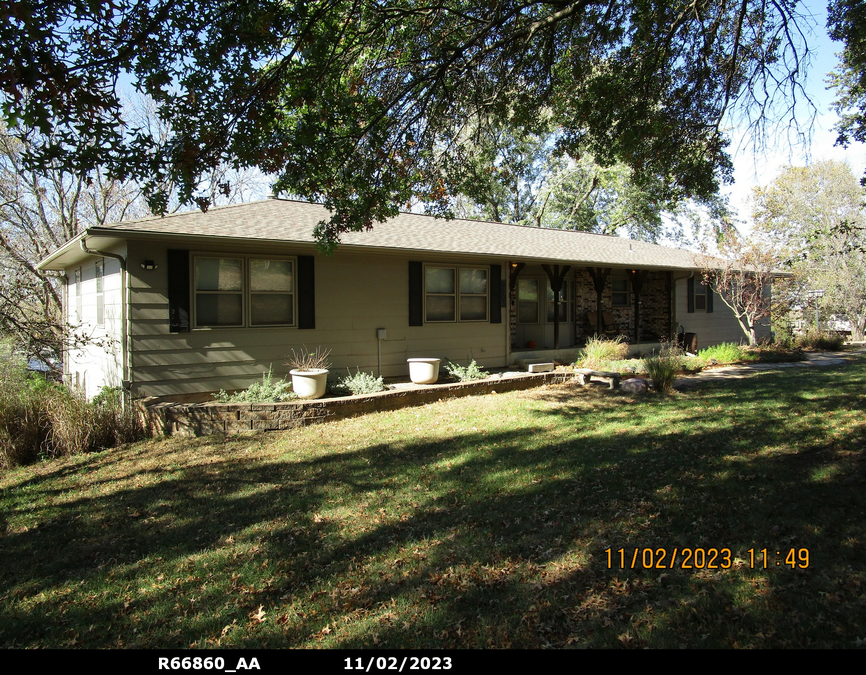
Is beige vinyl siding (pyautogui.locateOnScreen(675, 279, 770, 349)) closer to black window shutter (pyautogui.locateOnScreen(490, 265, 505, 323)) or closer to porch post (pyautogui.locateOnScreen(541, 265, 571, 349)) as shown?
porch post (pyautogui.locateOnScreen(541, 265, 571, 349))

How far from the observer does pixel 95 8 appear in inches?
129

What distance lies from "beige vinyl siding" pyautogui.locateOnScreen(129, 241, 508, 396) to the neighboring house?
20 mm

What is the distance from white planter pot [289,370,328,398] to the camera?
844cm

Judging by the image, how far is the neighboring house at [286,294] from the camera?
26.3 feet

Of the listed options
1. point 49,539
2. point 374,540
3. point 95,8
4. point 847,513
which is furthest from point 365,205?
point 847,513

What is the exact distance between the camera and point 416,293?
35.0 feet

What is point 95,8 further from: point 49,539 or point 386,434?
point 386,434

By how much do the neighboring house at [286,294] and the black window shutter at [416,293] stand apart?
0.07 ft

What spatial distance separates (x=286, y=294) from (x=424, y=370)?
282 cm

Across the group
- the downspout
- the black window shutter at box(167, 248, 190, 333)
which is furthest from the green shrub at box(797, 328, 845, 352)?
the downspout

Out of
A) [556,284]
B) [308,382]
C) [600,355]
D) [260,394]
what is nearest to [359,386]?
[308,382]

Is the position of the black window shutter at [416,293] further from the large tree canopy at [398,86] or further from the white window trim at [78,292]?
the white window trim at [78,292]

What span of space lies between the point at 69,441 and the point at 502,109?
→ 7.56m
